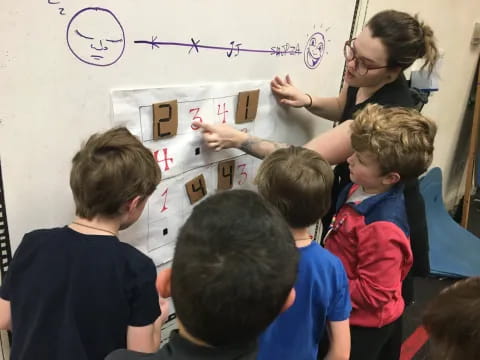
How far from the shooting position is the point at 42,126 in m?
0.87

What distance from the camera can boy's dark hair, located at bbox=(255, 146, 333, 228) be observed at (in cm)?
90

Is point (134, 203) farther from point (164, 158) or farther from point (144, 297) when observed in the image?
point (164, 158)

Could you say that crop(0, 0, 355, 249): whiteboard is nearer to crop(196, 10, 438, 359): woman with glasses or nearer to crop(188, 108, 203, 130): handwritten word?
crop(188, 108, 203, 130): handwritten word

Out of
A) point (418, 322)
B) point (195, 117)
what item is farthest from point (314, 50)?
point (418, 322)

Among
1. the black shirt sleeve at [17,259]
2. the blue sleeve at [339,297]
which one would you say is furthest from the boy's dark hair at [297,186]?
the black shirt sleeve at [17,259]

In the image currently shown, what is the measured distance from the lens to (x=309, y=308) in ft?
3.03

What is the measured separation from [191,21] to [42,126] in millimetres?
433

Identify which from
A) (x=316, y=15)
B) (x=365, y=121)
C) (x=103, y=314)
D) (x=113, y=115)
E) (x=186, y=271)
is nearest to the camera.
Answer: (x=186, y=271)

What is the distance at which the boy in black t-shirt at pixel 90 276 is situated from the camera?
764 mm

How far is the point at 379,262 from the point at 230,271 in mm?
624

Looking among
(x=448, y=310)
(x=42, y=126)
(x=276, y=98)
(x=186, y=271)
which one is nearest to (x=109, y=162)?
(x=42, y=126)

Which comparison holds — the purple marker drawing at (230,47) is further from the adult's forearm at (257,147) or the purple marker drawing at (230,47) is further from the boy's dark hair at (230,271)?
the boy's dark hair at (230,271)

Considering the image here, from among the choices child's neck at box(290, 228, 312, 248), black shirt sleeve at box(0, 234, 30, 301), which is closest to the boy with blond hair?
child's neck at box(290, 228, 312, 248)

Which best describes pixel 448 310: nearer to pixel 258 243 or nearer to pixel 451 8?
pixel 258 243
